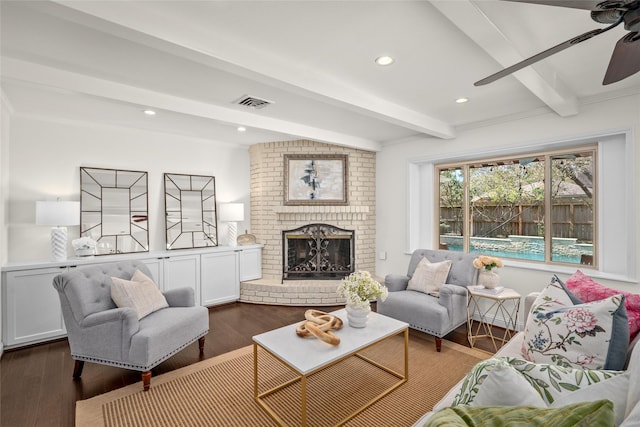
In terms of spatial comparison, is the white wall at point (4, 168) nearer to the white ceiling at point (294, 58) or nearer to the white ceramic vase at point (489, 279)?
the white ceiling at point (294, 58)

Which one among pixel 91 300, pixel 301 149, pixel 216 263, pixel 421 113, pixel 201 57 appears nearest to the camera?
pixel 201 57

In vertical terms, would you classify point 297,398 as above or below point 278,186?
below

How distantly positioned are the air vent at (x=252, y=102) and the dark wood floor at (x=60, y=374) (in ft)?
7.90

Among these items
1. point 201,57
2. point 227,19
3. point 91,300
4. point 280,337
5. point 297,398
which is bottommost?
point 297,398

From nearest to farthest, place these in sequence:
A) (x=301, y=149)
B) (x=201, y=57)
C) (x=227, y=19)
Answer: (x=227, y=19) < (x=201, y=57) < (x=301, y=149)

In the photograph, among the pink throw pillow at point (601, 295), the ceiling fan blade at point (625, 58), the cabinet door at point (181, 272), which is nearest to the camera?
the ceiling fan blade at point (625, 58)

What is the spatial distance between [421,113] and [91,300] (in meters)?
3.61

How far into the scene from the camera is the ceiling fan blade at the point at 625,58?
1.35m

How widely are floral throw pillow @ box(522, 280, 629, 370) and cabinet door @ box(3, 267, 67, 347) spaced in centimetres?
409

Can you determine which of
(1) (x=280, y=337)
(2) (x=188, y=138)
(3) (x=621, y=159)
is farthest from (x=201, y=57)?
(3) (x=621, y=159)

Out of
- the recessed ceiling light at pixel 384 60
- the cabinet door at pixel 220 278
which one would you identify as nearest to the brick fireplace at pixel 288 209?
the cabinet door at pixel 220 278

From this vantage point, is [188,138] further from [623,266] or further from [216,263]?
[623,266]

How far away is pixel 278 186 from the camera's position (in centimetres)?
465

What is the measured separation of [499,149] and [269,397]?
353 cm
